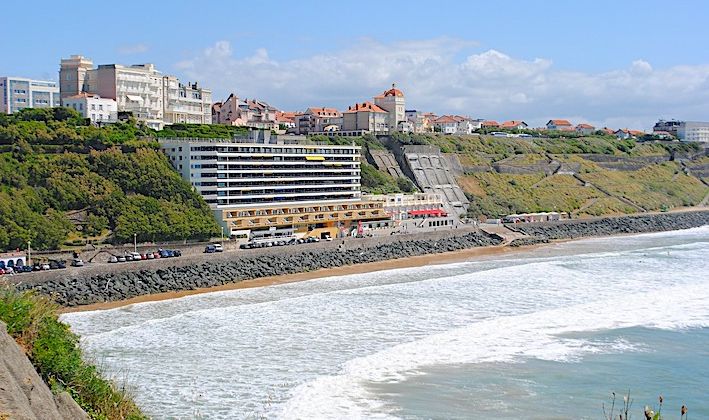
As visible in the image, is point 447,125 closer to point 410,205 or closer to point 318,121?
point 318,121

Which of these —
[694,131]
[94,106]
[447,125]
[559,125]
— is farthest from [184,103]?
[694,131]

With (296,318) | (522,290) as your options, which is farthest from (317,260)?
(296,318)

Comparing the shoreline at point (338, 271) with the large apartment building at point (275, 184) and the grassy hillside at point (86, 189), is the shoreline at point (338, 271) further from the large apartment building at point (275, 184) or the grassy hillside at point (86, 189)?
the grassy hillside at point (86, 189)

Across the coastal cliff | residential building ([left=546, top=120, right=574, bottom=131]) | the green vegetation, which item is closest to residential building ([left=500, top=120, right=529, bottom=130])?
residential building ([left=546, top=120, right=574, bottom=131])

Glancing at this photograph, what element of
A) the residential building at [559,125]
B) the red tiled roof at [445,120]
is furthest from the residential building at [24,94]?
the residential building at [559,125]

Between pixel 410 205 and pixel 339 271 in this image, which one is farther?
pixel 410 205

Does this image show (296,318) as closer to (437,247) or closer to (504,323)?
(504,323)
